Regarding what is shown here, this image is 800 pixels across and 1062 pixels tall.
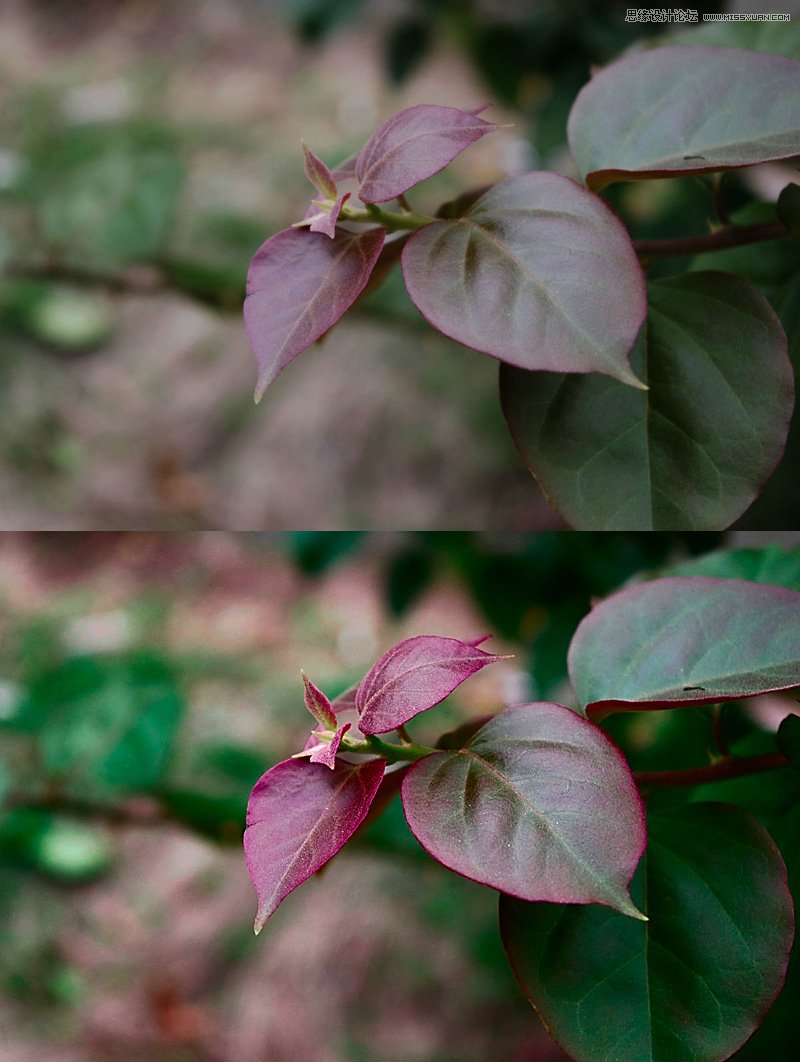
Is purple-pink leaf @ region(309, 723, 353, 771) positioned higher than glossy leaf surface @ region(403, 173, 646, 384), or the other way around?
glossy leaf surface @ region(403, 173, 646, 384)

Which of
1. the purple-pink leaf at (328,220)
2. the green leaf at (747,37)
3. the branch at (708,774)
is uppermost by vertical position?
the green leaf at (747,37)

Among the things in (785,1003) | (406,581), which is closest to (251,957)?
(406,581)

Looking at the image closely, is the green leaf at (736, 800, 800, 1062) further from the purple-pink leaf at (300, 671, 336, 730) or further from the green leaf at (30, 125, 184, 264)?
the green leaf at (30, 125, 184, 264)

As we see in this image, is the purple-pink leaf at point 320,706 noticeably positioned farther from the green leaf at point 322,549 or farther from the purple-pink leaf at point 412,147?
the green leaf at point 322,549

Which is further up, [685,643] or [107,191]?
[685,643]

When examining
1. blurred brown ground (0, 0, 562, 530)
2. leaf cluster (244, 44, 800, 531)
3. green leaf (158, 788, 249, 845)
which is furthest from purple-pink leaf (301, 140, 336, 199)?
blurred brown ground (0, 0, 562, 530)

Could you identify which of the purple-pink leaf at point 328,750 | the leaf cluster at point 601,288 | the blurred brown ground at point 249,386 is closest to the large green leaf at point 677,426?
the leaf cluster at point 601,288

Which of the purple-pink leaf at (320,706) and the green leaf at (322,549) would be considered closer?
the purple-pink leaf at (320,706)

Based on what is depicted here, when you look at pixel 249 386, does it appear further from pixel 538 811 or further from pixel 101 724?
pixel 538 811
